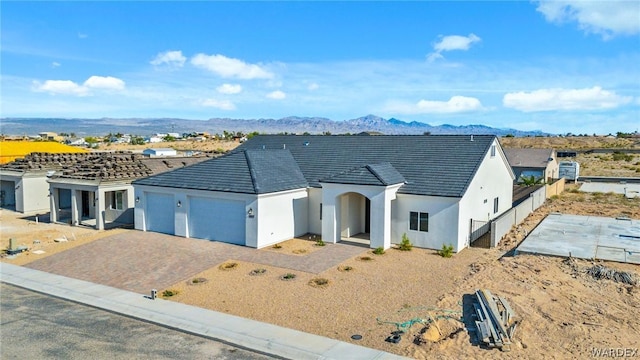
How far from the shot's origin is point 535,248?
2127 centimetres

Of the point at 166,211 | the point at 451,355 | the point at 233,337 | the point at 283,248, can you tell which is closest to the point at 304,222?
the point at 283,248

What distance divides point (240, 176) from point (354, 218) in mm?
6490

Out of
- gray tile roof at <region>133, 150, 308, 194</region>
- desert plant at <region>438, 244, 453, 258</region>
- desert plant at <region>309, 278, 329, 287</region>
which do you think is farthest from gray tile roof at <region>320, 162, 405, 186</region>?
desert plant at <region>309, 278, 329, 287</region>

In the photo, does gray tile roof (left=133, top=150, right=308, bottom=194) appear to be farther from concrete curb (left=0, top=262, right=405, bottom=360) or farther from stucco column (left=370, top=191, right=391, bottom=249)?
concrete curb (left=0, top=262, right=405, bottom=360)

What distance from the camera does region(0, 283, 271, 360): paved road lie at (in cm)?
1211

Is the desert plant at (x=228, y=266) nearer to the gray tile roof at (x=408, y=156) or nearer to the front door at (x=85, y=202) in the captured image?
the gray tile roof at (x=408, y=156)

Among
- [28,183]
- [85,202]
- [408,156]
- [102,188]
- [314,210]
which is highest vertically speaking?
[408,156]

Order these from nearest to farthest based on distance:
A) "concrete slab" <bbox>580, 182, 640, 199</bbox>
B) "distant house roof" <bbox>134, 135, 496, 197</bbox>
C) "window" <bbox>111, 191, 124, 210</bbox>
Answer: "distant house roof" <bbox>134, 135, 496, 197</bbox>
"window" <bbox>111, 191, 124, 210</bbox>
"concrete slab" <bbox>580, 182, 640, 199</bbox>

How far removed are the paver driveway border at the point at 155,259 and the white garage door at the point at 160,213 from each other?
4.71 ft

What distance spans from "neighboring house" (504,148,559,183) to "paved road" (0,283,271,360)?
40092 mm

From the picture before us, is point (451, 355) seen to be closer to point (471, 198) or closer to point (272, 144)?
point (471, 198)

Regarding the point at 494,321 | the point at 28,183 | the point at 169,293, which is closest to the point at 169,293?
the point at 169,293

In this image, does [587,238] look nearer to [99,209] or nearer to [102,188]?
[99,209]

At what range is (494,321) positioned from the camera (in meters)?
12.8
